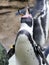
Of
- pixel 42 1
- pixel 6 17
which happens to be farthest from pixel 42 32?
pixel 6 17

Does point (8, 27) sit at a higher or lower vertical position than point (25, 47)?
lower

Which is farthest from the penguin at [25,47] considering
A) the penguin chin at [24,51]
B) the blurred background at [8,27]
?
the blurred background at [8,27]

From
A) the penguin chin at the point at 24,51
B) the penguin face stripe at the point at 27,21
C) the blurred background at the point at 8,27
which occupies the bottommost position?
the blurred background at the point at 8,27

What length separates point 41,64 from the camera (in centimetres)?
87

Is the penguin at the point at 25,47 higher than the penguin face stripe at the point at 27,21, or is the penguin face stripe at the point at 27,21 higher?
the penguin face stripe at the point at 27,21

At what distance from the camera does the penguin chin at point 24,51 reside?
0.79 m

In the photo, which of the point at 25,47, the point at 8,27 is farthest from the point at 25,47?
the point at 8,27

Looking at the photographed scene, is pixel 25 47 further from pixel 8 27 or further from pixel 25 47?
pixel 8 27

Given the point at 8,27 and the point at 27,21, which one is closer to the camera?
the point at 27,21

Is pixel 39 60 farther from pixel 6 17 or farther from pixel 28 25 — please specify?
pixel 6 17

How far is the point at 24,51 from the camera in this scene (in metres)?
0.80

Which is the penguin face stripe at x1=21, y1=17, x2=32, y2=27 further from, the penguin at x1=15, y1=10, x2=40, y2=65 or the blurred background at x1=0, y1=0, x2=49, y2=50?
the blurred background at x1=0, y1=0, x2=49, y2=50

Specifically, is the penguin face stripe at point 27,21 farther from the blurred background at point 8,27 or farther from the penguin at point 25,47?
the blurred background at point 8,27

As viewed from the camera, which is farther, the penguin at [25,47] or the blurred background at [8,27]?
the blurred background at [8,27]
